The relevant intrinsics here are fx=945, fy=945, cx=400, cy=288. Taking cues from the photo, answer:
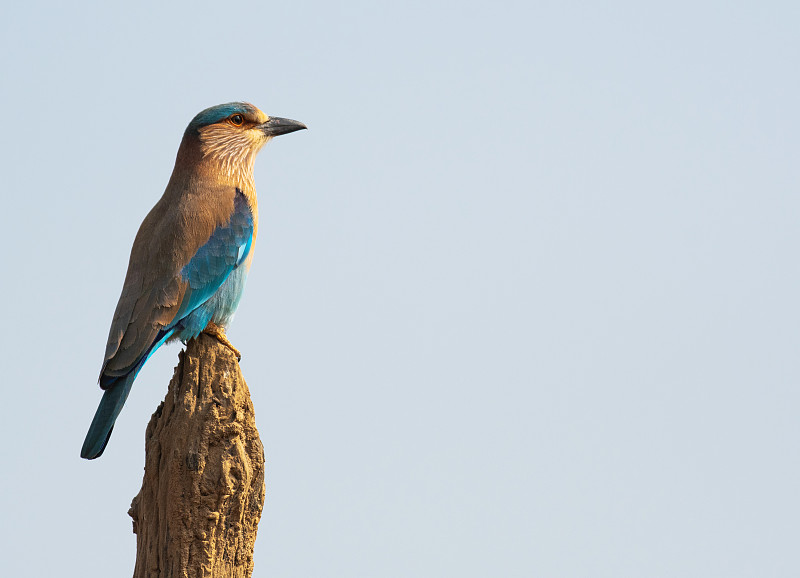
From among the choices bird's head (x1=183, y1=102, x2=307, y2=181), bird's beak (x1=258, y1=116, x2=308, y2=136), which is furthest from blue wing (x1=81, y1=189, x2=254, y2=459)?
bird's beak (x1=258, y1=116, x2=308, y2=136)

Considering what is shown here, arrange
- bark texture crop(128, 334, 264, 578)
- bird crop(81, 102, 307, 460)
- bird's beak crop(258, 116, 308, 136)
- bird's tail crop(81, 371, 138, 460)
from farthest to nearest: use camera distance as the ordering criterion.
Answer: bird's beak crop(258, 116, 308, 136), bird crop(81, 102, 307, 460), bird's tail crop(81, 371, 138, 460), bark texture crop(128, 334, 264, 578)

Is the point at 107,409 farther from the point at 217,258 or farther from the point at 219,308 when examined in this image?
the point at 217,258

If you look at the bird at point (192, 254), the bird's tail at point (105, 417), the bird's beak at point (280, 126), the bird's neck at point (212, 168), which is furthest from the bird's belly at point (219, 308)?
the bird's beak at point (280, 126)

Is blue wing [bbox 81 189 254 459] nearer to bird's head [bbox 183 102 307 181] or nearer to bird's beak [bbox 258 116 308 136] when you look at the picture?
bird's head [bbox 183 102 307 181]

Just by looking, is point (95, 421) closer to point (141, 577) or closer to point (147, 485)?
point (147, 485)

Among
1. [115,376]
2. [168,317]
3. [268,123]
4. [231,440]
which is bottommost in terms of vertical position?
[231,440]

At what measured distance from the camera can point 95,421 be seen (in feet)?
20.1

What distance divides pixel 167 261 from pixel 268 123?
176cm

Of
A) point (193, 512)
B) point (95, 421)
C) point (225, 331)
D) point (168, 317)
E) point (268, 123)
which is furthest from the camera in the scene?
point (268, 123)

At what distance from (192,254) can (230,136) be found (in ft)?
3.93

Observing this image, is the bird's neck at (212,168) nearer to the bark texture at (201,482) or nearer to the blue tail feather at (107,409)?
the blue tail feather at (107,409)

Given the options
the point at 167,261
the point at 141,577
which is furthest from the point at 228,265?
the point at 141,577

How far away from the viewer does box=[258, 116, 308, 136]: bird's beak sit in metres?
7.91

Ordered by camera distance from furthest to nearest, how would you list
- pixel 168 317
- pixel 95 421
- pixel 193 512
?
pixel 168 317, pixel 95 421, pixel 193 512
